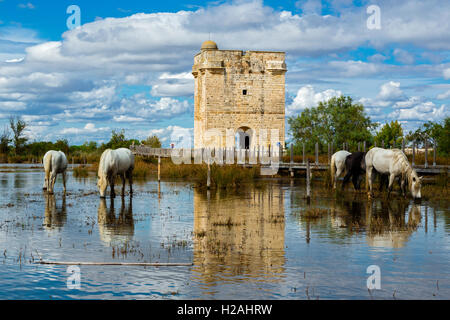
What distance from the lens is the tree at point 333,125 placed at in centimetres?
5328

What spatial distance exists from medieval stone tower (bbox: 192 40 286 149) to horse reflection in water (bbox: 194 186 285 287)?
95.6 feet

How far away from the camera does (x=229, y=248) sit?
419 inches

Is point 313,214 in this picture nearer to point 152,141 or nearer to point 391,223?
point 391,223

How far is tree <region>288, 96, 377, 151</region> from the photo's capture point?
53281 millimetres

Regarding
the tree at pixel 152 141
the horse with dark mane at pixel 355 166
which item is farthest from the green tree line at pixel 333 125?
the horse with dark mane at pixel 355 166

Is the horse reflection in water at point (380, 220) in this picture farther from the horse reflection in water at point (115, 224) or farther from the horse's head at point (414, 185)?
the horse reflection in water at point (115, 224)

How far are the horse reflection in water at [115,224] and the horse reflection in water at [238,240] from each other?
154cm

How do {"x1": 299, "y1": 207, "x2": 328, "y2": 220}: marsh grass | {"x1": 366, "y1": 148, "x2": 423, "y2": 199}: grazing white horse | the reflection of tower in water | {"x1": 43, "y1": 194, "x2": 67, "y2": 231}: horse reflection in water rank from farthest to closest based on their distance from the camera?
{"x1": 366, "y1": 148, "x2": 423, "y2": 199}: grazing white horse < {"x1": 299, "y1": 207, "x2": 328, "y2": 220}: marsh grass < {"x1": 43, "y1": 194, "x2": 67, "y2": 231}: horse reflection in water < the reflection of tower in water

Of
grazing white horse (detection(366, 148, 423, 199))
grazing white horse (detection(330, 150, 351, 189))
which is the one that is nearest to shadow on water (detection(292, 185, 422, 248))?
grazing white horse (detection(366, 148, 423, 199))

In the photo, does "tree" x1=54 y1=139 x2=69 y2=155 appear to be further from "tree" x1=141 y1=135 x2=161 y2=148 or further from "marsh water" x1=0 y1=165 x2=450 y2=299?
"marsh water" x1=0 y1=165 x2=450 y2=299

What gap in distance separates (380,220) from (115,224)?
6551 millimetres

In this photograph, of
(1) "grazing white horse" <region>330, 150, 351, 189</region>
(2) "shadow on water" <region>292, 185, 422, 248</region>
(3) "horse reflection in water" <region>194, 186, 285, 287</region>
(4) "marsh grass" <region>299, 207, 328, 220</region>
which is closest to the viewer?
(3) "horse reflection in water" <region>194, 186, 285, 287</region>
